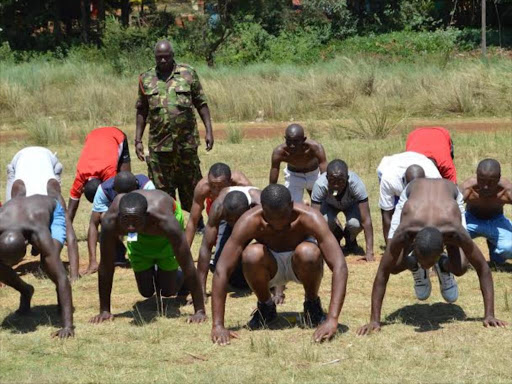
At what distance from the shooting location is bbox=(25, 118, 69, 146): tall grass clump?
1791 cm

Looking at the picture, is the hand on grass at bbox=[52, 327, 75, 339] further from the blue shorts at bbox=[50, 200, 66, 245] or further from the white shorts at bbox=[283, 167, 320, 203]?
the white shorts at bbox=[283, 167, 320, 203]

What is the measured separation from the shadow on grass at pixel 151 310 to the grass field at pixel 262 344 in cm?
1

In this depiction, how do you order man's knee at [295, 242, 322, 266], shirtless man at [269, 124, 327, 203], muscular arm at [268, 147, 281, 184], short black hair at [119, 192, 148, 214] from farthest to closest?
1. muscular arm at [268, 147, 281, 184]
2. shirtless man at [269, 124, 327, 203]
3. short black hair at [119, 192, 148, 214]
4. man's knee at [295, 242, 322, 266]

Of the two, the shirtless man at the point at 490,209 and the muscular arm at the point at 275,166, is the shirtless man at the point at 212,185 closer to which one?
the muscular arm at the point at 275,166

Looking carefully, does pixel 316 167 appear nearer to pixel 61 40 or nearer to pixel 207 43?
pixel 207 43

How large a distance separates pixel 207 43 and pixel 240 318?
1048 inches

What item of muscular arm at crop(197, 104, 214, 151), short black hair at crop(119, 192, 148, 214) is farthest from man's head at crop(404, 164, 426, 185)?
muscular arm at crop(197, 104, 214, 151)

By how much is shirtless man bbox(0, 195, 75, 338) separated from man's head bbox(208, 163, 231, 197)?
1480 mm

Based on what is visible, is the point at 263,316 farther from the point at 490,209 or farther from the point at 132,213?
the point at 490,209

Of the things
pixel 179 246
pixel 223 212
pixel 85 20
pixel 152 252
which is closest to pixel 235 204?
pixel 223 212

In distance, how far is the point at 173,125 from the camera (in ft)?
35.5

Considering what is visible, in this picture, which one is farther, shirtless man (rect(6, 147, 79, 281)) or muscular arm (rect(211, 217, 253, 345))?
shirtless man (rect(6, 147, 79, 281))

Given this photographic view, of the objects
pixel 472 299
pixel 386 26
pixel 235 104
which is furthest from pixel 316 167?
pixel 386 26

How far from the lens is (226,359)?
22.0 feet
